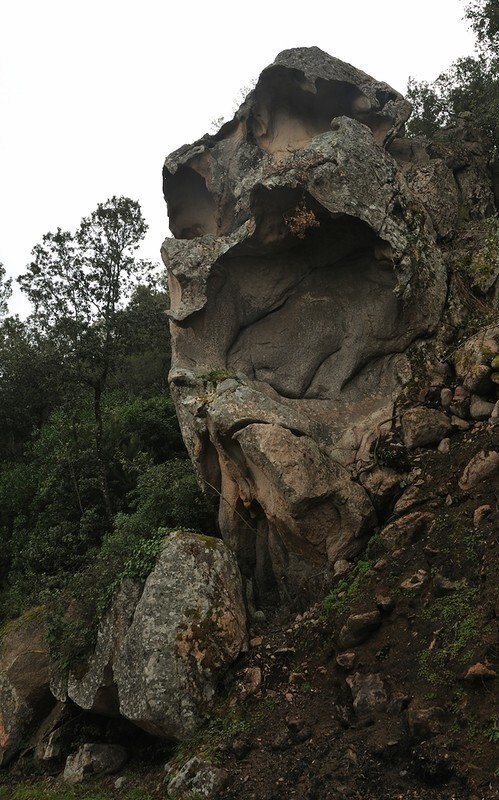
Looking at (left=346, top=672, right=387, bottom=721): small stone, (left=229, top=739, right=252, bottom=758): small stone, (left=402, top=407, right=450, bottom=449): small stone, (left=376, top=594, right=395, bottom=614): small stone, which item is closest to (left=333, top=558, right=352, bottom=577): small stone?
(left=376, top=594, right=395, bottom=614): small stone

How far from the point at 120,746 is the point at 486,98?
2203cm

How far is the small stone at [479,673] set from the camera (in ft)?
23.6

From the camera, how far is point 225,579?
11.0 m

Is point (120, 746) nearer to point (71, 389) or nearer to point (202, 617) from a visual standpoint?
point (202, 617)

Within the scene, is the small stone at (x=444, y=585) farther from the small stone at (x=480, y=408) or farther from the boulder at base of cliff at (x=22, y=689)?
the boulder at base of cliff at (x=22, y=689)

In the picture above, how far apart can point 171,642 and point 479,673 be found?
16.1 ft

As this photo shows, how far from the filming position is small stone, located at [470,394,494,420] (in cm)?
1127

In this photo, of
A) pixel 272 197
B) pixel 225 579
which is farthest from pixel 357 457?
pixel 272 197

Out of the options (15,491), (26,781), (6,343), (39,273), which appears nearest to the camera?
(26,781)

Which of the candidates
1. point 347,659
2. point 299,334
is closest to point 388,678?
point 347,659

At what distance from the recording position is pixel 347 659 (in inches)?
351

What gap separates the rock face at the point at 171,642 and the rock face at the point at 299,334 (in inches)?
55.6

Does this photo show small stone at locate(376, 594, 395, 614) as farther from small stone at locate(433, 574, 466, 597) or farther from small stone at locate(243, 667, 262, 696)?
small stone at locate(243, 667, 262, 696)

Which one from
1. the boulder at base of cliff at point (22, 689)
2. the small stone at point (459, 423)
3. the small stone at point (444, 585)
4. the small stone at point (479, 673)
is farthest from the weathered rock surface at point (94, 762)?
the small stone at point (459, 423)
